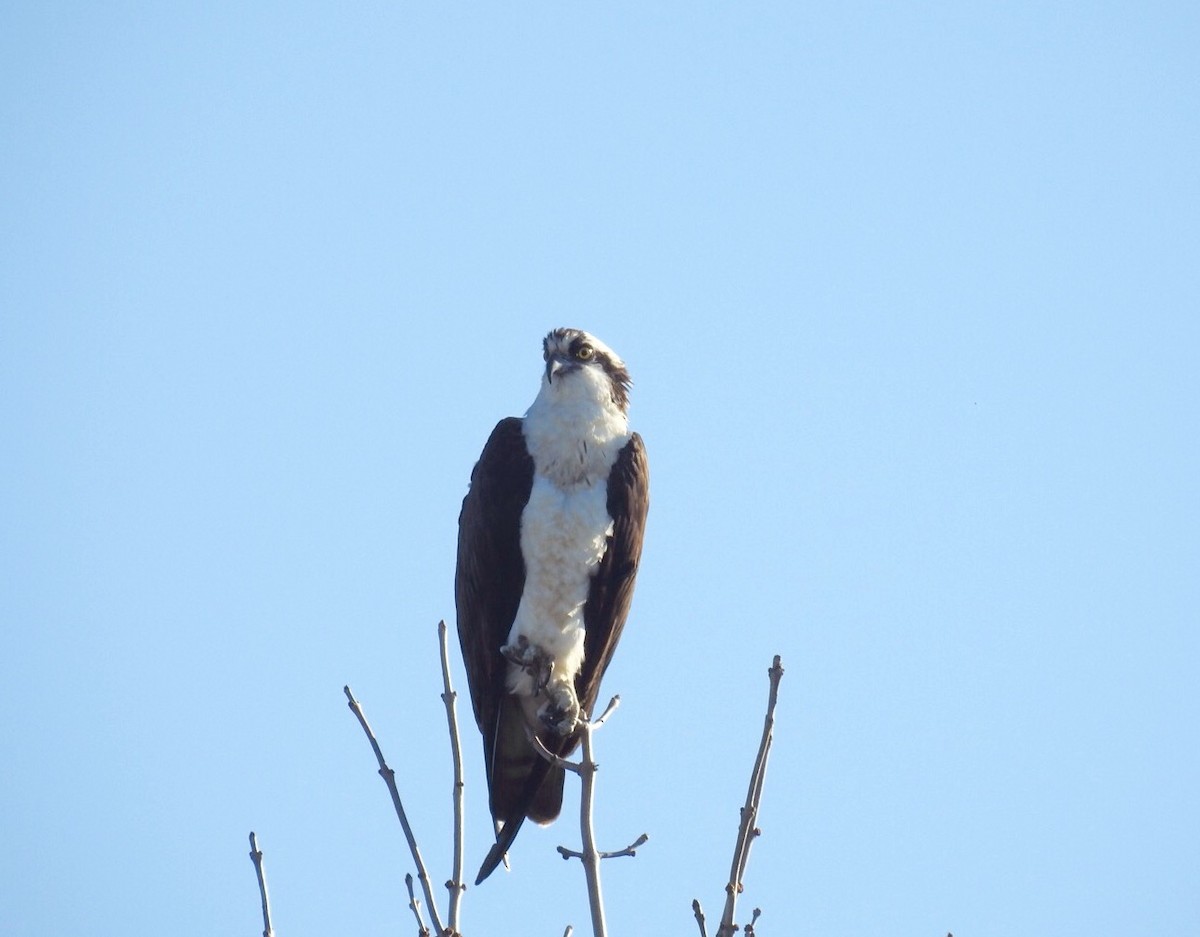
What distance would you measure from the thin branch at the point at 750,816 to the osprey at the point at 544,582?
7.85ft

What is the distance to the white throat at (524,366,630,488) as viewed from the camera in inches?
273

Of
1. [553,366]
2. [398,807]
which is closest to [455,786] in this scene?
[398,807]

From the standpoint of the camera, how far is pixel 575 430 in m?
7.00

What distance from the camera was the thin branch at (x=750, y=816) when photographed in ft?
13.6

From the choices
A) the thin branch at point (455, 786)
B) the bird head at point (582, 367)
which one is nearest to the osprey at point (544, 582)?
the bird head at point (582, 367)

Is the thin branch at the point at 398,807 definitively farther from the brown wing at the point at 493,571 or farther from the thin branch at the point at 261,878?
the brown wing at the point at 493,571

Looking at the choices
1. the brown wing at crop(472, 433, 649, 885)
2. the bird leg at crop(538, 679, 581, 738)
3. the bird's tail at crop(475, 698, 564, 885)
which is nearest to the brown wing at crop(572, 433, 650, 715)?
the brown wing at crop(472, 433, 649, 885)

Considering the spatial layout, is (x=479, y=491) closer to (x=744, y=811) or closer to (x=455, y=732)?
(x=455, y=732)

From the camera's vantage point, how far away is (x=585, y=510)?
6855 millimetres

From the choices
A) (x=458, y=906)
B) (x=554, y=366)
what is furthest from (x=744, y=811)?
(x=554, y=366)

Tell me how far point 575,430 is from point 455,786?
2407 mm

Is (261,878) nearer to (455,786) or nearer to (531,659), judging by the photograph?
(455,786)

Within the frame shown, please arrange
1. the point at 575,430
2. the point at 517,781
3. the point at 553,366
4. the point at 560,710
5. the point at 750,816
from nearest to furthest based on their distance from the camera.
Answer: the point at 750,816, the point at 560,710, the point at 517,781, the point at 575,430, the point at 553,366

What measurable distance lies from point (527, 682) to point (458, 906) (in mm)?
2215
